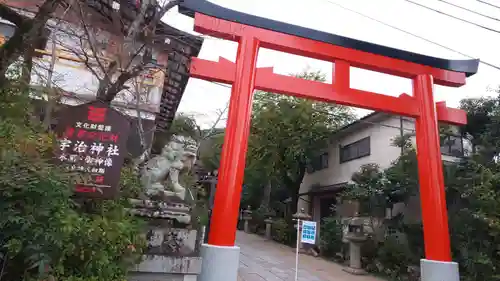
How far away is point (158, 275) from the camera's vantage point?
15.4ft

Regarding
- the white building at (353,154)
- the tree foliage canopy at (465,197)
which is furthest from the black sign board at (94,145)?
the white building at (353,154)

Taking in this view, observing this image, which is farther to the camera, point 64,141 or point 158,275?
point 158,275

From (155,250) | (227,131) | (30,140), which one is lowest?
(155,250)

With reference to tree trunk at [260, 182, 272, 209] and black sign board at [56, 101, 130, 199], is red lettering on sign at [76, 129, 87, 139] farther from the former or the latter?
tree trunk at [260, 182, 272, 209]

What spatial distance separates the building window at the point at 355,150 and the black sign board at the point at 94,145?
41.3 ft

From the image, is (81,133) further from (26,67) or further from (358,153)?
(358,153)

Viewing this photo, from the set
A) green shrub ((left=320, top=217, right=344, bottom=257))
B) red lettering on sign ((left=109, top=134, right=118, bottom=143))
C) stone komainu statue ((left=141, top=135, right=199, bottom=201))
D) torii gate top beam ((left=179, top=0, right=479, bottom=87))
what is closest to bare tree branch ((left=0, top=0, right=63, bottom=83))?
red lettering on sign ((left=109, top=134, right=118, bottom=143))

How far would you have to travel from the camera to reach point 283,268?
33.3 feet

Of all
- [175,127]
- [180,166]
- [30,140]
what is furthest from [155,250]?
[175,127]

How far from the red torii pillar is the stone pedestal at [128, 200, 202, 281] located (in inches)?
21.2

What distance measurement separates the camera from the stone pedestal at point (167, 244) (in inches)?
183

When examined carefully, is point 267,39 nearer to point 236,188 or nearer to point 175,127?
point 236,188

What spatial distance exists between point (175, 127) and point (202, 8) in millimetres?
6593

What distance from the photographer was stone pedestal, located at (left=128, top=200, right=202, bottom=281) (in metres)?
4.65
